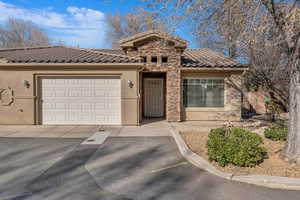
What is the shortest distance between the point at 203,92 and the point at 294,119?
629cm

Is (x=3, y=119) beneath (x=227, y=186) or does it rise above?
above

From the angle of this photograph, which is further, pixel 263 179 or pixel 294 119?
pixel 294 119

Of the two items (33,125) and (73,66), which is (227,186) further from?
(33,125)

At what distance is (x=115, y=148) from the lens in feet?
20.8

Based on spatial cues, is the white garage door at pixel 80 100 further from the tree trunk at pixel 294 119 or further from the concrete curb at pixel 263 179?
the tree trunk at pixel 294 119

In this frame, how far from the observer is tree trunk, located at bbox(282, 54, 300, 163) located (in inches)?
189

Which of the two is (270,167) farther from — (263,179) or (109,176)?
(109,176)

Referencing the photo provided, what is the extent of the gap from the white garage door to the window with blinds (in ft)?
13.0

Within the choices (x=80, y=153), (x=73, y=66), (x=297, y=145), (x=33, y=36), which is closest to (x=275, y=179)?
(x=297, y=145)

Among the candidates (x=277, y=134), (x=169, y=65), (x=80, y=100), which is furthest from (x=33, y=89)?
(x=277, y=134)

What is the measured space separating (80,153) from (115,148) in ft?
3.58

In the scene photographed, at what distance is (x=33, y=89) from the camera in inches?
384

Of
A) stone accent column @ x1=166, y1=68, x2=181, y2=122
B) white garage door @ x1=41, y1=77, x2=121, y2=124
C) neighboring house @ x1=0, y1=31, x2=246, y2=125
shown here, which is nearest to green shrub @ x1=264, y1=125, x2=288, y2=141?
neighboring house @ x1=0, y1=31, x2=246, y2=125

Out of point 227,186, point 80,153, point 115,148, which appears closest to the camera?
point 227,186
